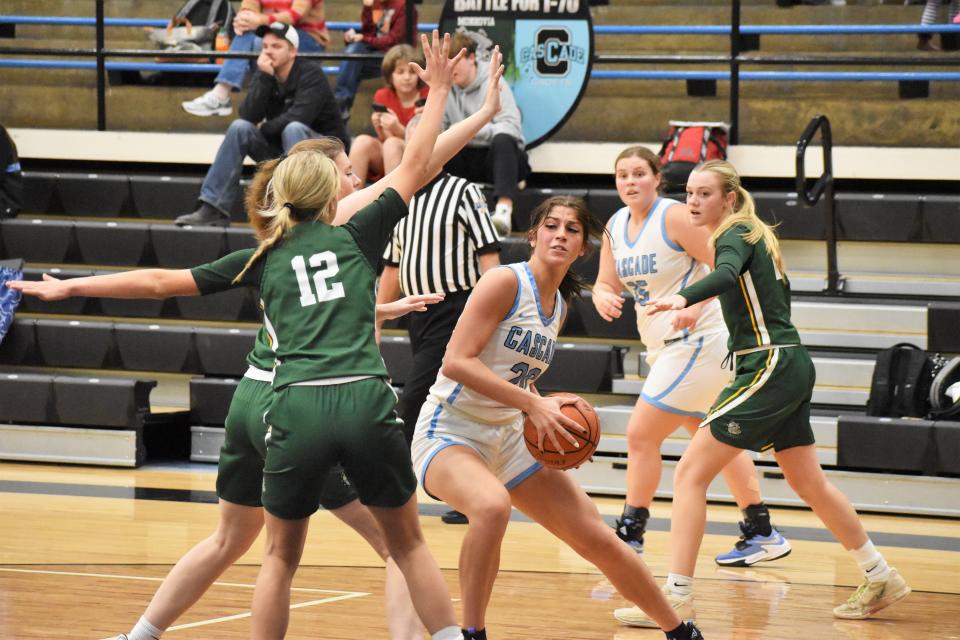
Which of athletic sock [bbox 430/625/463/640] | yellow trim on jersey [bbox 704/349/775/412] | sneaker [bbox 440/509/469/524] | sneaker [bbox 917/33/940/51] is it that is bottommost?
sneaker [bbox 440/509/469/524]

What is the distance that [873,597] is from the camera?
4.69m

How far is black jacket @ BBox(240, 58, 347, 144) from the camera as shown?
8266 mm

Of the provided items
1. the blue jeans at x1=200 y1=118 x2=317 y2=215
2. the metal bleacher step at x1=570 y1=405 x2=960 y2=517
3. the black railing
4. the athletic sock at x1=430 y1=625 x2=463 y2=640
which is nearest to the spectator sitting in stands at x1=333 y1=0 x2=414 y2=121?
the blue jeans at x1=200 y1=118 x2=317 y2=215

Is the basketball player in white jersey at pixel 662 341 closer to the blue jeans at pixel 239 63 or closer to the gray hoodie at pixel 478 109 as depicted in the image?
the gray hoodie at pixel 478 109

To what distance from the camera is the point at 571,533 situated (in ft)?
12.4

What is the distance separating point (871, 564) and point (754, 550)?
85cm

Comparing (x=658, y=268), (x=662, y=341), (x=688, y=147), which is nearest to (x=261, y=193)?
(x=658, y=268)

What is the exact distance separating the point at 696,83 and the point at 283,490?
688 centimetres

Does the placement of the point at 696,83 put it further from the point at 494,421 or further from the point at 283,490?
the point at 283,490

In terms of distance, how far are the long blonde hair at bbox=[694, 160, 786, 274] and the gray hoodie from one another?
130 inches

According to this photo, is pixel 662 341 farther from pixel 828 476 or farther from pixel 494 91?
pixel 494 91

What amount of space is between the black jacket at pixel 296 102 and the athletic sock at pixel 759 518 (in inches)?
153

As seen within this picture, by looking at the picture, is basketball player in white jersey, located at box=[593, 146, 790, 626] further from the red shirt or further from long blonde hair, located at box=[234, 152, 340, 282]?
the red shirt

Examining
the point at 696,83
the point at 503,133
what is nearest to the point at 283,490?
the point at 503,133
